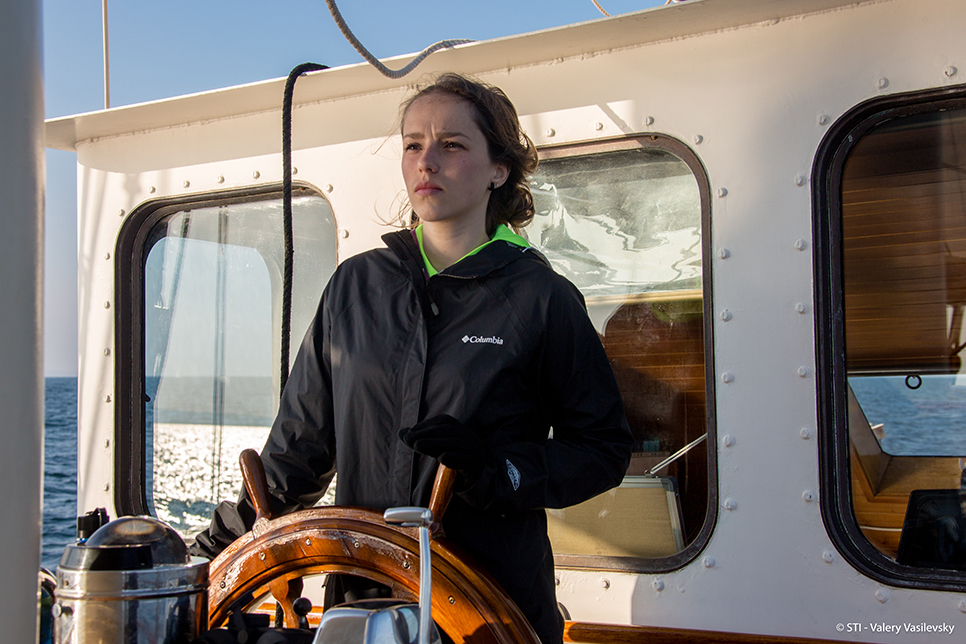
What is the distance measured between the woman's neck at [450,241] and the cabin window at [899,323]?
0.92m

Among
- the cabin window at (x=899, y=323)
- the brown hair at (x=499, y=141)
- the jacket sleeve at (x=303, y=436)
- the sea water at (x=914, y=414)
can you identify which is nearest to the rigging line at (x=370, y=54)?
the brown hair at (x=499, y=141)

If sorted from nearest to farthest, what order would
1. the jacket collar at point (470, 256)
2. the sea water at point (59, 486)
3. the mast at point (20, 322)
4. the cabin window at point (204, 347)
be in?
the mast at point (20, 322)
the jacket collar at point (470, 256)
the cabin window at point (204, 347)
the sea water at point (59, 486)

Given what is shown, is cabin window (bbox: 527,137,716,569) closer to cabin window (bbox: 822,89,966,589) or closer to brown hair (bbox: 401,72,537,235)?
cabin window (bbox: 822,89,966,589)

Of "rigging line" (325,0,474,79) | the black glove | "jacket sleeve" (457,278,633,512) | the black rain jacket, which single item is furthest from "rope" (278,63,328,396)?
the black glove

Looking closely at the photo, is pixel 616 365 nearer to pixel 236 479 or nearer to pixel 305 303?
pixel 305 303

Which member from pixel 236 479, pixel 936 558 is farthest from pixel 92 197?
pixel 936 558

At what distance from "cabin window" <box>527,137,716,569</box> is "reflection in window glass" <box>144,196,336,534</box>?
1.03 meters

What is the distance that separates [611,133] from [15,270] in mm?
1635

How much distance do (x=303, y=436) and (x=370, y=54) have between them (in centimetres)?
80

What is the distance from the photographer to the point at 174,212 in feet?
9.21

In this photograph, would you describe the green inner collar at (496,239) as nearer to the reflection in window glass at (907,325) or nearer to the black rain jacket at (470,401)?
the black rain jacket at (470,401)

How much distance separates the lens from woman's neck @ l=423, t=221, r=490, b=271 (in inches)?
60.4

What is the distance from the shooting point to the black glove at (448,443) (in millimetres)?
1101

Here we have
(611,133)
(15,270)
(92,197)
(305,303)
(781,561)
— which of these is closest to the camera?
(15,270)
